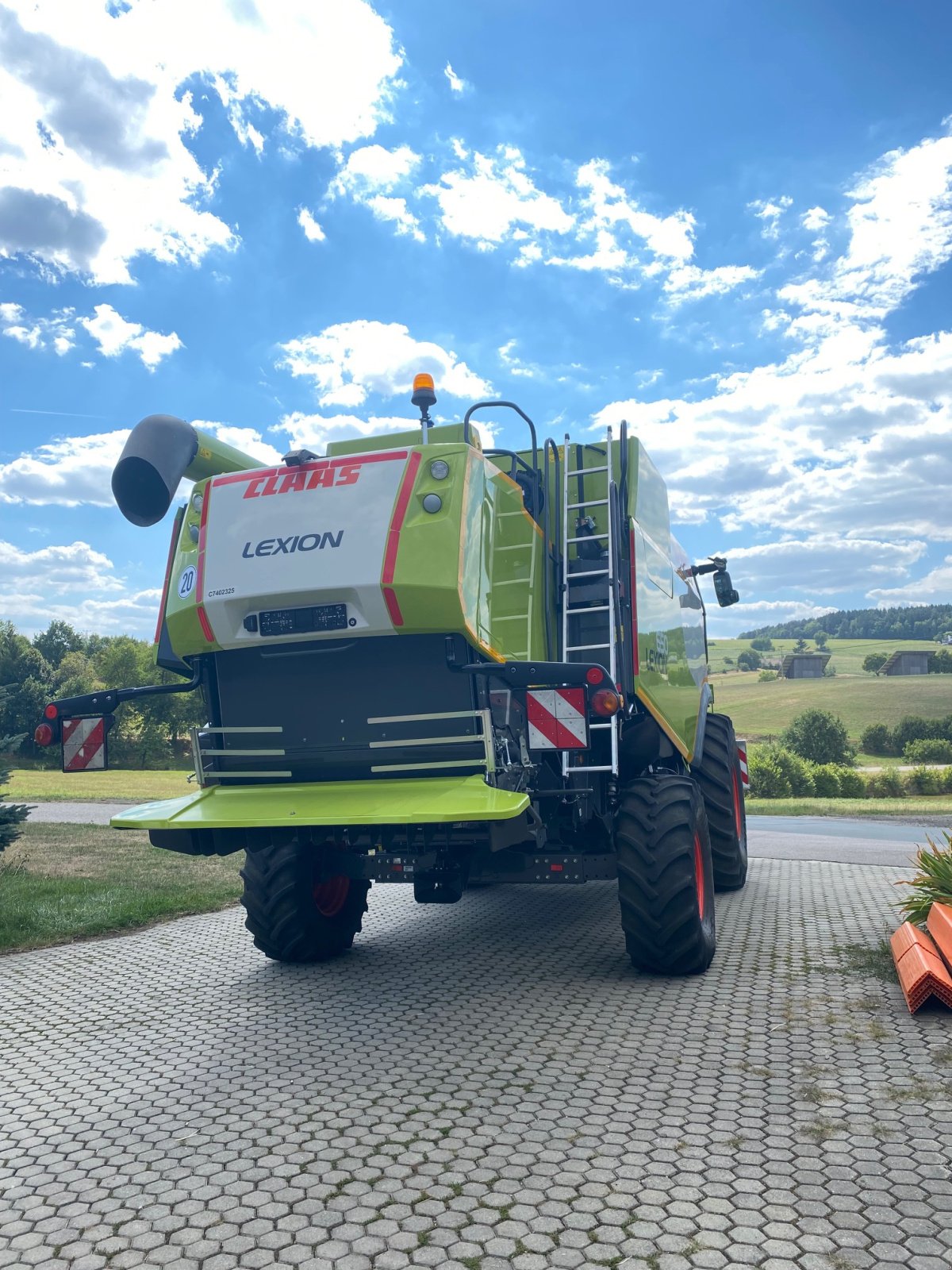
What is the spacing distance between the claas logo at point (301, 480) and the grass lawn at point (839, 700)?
57.8 meters

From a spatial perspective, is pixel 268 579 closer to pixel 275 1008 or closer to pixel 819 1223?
pixel 275 1008

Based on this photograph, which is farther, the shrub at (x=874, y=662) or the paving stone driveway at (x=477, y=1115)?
the shrub at (x=874, y=662)

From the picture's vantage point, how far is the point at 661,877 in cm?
559

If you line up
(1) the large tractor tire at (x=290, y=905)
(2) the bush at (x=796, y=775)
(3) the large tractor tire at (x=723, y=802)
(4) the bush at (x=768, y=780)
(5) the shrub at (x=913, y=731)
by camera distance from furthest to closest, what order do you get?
(5) the shrub at (x=913, y=731), (2) the bush at (x=796, y=775), (4) the bush at (x=768, y=780), (3) the large tractor tire at (x=723, y=802), (1) the large tractor tire at (x=290, y=905)

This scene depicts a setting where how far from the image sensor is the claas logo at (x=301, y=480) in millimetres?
5500

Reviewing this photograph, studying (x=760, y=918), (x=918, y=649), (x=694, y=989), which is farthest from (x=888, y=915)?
(x=918, y=649)

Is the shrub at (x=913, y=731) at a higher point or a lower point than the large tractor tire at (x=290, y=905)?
lower

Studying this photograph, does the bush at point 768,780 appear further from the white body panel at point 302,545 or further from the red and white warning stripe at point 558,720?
the white body panel at point 302,545

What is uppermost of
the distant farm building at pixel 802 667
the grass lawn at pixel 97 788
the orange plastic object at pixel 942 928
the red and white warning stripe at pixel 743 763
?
the distant farm building at pixel 802 667

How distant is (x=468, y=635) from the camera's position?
5.19 meters

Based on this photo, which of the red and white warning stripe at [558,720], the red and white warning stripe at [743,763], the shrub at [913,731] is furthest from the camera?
the shrub at [913,731]

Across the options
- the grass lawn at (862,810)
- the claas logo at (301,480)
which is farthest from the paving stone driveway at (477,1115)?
the grass lawn at (862,810)

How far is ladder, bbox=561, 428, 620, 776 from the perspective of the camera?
5.96 m

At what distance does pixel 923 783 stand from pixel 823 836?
23.3 meters
